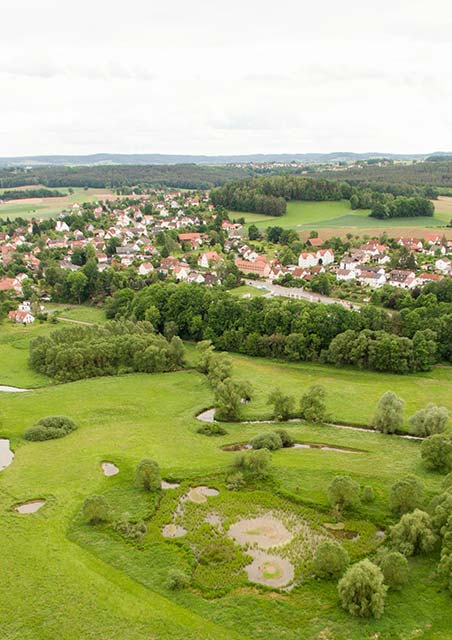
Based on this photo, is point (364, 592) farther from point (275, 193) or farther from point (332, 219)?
point (275, 193)

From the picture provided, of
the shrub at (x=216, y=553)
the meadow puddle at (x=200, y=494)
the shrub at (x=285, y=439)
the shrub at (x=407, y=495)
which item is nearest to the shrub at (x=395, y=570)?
the shrub at (x=407, y=495)

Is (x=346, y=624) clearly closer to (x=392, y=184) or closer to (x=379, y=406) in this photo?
(x=379, y=406)

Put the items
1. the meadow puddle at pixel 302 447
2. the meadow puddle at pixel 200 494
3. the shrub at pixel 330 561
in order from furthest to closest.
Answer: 1. the meadow puddle at pixel 302 447
2. the meadow puddle at pixel 200 494
3. the shrub at pixel 330 561

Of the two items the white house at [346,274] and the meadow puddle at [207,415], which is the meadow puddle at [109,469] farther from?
the white house at [346,274]

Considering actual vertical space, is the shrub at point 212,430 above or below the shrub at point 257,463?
below

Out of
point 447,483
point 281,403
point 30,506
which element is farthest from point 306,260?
point 30,506

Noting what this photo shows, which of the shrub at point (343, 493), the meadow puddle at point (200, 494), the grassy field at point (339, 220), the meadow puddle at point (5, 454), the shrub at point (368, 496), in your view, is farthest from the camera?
the grassy field at point (339, 220)

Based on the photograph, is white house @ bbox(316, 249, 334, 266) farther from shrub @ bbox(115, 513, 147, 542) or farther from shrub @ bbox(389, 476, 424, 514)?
shrub @ bbox(115, 513, 147, 542)
